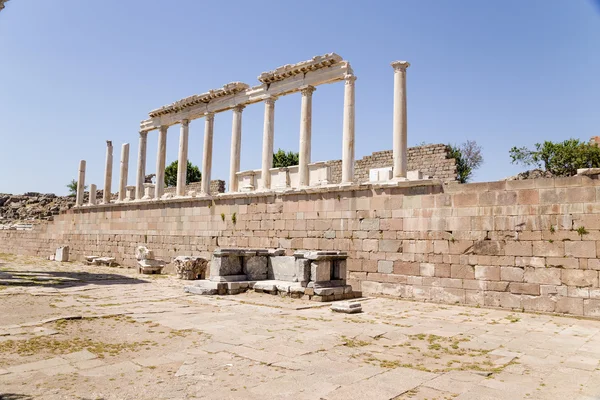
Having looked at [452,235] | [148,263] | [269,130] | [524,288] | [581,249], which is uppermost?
[269,130]

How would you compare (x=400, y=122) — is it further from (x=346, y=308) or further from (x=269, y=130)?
(x=346, y=308)

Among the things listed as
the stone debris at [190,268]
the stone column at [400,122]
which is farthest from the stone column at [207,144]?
the stone column at [400,122]

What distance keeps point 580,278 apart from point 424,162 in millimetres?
9675

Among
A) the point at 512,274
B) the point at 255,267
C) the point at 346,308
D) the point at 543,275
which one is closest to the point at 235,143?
the point at 255,267

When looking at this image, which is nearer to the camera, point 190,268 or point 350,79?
point 350,79

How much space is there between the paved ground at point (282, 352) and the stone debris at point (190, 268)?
5.58 m

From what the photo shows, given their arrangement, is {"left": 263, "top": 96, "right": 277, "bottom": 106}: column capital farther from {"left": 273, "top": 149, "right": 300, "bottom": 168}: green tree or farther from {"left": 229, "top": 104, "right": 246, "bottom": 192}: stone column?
{"left": 273, "top": 149, "right": 300, "bottom": 168}: green tree

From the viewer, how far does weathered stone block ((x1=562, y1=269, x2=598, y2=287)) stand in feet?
31.0

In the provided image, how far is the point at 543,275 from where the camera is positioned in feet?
32.9

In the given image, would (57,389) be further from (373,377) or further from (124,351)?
(373,377)

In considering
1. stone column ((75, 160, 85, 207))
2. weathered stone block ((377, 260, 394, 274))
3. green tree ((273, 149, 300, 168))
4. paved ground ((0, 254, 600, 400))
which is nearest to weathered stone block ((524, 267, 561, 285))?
paved ground ((0, 254, 600, 400))

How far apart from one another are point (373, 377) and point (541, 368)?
2143mm

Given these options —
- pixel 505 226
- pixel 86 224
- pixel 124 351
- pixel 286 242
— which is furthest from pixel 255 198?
pixel 86 224

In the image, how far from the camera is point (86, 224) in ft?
86.9
